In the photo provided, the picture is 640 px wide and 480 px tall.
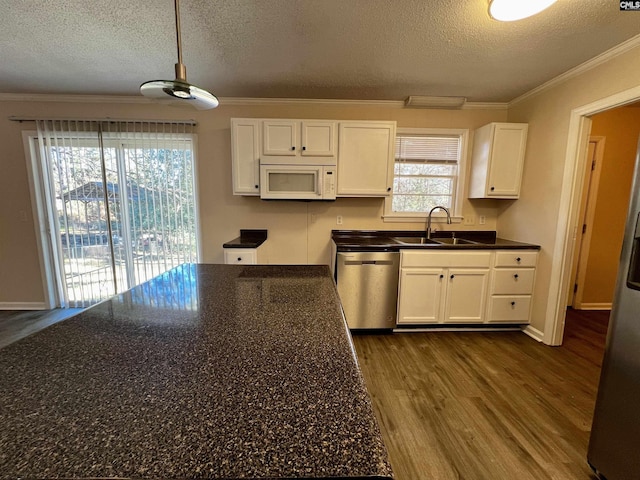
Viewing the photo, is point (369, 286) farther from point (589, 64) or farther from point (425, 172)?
point (589, 64)

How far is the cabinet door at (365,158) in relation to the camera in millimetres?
2705

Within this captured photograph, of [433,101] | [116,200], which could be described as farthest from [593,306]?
[116,200]

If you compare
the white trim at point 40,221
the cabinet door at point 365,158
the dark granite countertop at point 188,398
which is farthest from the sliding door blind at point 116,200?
the dark granite countertop at point 188,398

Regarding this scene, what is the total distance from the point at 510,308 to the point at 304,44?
303 centimetres

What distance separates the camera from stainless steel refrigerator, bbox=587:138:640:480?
111 cm

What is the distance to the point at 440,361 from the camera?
2223 millimetres

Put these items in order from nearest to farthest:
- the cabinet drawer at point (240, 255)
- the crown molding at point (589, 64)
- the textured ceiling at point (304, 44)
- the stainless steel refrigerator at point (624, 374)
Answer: the stainless steel refrigerator at point (624, 374)
the textured ceiling at point (304, 44)
the crown molding at point (589, 64)
the cabinet drawer at point (240, 255)

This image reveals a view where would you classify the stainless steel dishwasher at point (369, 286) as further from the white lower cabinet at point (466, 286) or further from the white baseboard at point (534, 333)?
the white baseboard at point (534, 333)

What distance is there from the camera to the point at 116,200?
9.82 ft

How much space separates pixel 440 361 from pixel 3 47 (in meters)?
4.17

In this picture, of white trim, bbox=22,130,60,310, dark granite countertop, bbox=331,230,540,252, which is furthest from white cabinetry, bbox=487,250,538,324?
white trim, bbox=22,130,60,310

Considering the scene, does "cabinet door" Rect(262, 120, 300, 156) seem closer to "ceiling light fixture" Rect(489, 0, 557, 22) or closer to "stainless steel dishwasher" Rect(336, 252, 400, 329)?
"stainless steel dishwasher" Rect(336, 252, 400, 329)

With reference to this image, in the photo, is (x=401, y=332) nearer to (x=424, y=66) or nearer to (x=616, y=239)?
(x=424, y=66)

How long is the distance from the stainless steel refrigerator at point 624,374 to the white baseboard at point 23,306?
492 centimetres
